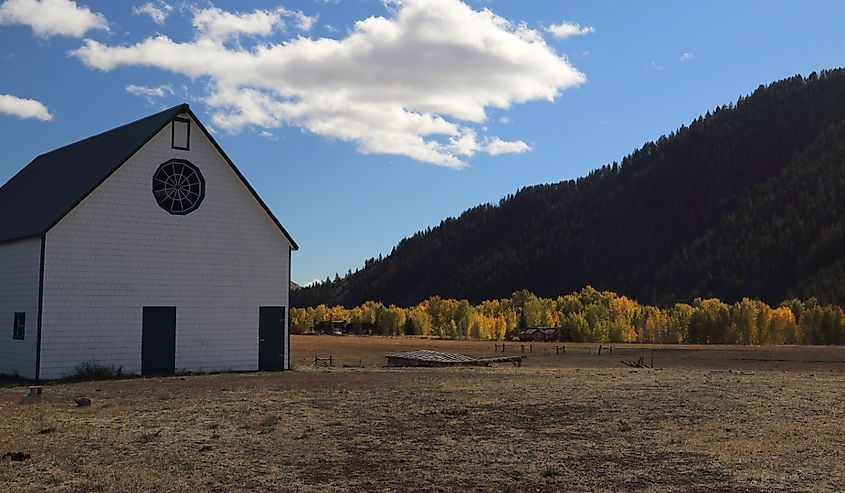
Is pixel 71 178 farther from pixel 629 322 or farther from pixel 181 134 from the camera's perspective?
pixel 629 322

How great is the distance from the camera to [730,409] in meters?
20.9

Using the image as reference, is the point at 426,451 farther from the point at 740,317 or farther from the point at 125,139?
the point at 740,317

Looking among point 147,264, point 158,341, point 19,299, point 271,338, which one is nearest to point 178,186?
point 147,264

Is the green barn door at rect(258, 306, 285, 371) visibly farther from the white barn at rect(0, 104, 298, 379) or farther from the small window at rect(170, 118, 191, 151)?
the small window at rect(170, 118, 191, 151)

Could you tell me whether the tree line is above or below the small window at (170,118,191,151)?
below

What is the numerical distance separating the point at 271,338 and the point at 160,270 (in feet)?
18.1

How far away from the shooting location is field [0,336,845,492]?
41.0 ft

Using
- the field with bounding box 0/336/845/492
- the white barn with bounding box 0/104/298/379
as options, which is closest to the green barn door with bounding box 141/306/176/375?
the white barn with bounding box 0/104/298/379

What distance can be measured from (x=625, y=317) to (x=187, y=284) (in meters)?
83.0

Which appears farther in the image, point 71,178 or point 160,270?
point 71,178

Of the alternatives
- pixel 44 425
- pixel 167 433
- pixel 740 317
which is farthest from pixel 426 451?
pixel 740 317

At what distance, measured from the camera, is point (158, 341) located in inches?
1238

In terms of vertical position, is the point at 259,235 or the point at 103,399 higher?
the point at 259,235

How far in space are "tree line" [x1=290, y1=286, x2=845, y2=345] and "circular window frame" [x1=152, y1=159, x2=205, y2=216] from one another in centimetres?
6876
